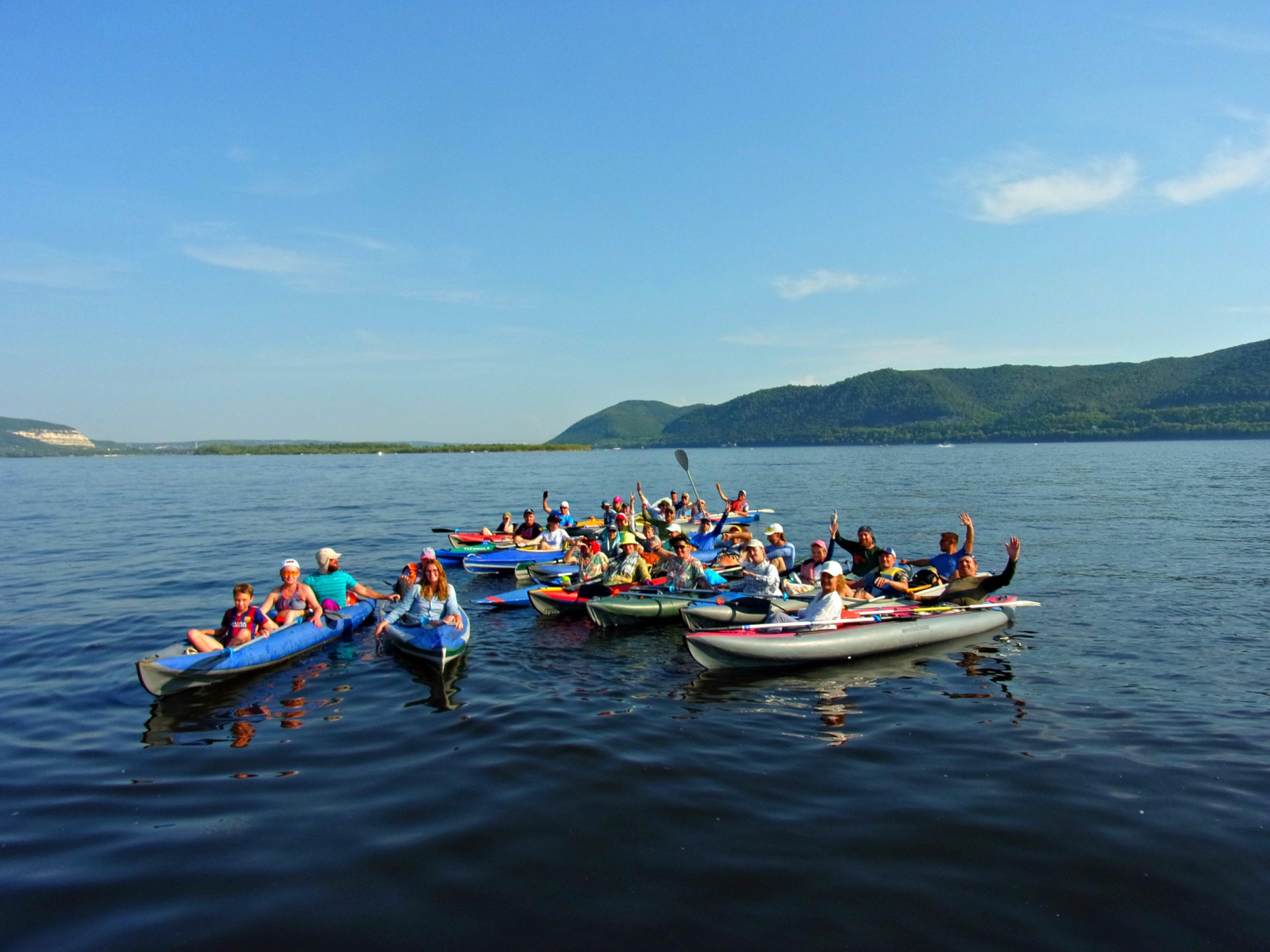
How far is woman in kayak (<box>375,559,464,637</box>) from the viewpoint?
12226mm

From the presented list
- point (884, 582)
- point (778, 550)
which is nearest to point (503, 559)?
point (778, 550)

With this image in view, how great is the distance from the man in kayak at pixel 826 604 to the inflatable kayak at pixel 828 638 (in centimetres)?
15

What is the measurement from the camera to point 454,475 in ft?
246

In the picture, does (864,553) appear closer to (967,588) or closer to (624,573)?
(967,588)

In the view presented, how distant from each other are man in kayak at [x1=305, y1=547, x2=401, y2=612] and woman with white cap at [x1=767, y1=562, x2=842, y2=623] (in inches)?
275

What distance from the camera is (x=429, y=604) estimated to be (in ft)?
40.4

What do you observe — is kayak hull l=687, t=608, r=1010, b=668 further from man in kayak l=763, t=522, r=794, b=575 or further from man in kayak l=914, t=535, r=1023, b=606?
man in kayak l=763, t=522, r=794, b=575

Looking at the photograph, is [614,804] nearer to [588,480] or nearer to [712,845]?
[712,845]

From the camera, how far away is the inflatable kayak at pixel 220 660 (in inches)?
398

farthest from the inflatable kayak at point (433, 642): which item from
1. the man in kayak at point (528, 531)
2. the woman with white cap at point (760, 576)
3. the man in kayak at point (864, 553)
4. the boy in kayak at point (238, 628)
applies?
the man in kayak at point (528, 531)

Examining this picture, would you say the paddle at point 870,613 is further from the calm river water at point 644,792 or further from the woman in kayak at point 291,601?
the woman in kayak at point 291,601

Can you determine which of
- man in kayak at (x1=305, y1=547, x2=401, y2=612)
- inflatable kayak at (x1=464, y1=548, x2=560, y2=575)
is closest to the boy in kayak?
man in kayak at (x1=305, y1=547, x2=401, y2=612)

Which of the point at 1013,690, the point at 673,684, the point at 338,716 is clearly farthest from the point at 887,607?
the point at 338,716

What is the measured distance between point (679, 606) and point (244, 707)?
24.6 ft
